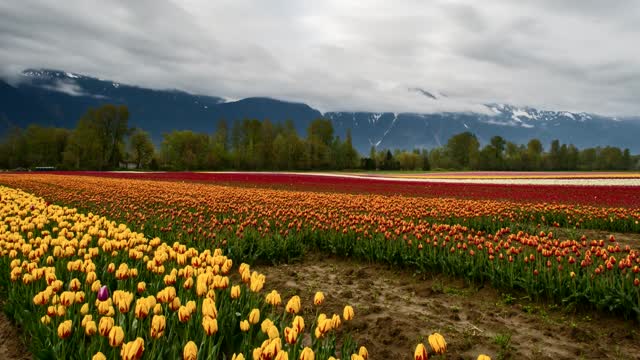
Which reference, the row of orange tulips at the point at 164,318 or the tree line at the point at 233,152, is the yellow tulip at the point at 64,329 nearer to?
the row of orange tulips at the point at 164,318

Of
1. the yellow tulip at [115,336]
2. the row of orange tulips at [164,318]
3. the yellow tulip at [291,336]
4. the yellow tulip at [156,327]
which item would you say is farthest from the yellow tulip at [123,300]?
the yellow tulip at [291,336]

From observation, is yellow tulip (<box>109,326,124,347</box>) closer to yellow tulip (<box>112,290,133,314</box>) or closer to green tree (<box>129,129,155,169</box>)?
yellow tulip (<box>112,290,133,314</box>)

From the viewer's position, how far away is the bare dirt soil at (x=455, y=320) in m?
5.10

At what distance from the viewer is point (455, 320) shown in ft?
19.7

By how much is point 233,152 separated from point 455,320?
315 ft

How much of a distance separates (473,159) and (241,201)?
100062 mm

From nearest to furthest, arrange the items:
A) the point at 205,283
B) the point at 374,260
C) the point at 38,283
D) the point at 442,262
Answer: the point at 205,283
the point at 38,283
the point at 442,262
the point at 374,260

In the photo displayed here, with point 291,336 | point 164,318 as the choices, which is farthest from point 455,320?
point 164,318

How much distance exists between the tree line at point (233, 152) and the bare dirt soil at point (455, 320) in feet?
264

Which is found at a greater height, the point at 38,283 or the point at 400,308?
the point at 38,283

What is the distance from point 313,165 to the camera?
94.4 meters

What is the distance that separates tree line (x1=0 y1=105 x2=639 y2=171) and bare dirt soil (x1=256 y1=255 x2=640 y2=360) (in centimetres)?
8049

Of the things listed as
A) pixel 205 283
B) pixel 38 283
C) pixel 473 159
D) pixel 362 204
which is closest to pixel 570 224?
pixel 362 204

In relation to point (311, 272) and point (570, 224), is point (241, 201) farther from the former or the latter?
point (570, 224)
